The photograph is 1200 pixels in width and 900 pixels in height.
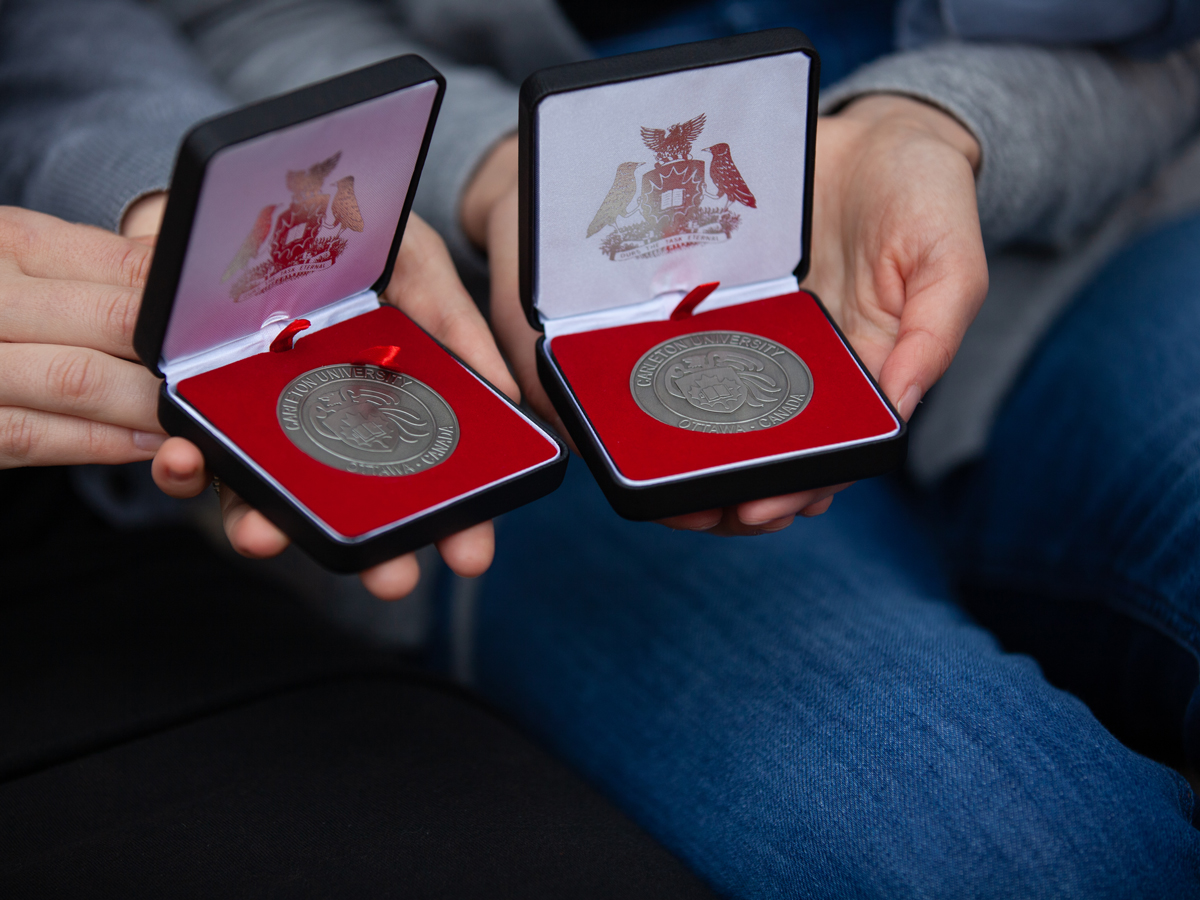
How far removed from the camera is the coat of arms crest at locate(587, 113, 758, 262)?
39.6 inches

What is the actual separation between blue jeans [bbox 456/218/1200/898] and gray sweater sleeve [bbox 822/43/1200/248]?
15 centimetres

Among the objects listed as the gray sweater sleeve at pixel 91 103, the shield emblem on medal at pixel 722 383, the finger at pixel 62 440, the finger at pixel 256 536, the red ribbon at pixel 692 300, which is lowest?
the shield emblem on medal at pixel 722 383

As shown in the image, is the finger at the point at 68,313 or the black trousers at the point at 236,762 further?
the finger at the point at 68,313

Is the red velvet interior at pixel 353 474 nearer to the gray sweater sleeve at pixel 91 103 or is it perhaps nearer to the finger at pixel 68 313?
the finger at pixel 68 313

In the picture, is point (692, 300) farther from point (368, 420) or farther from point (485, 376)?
point (368, 420)

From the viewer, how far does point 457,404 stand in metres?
0.94

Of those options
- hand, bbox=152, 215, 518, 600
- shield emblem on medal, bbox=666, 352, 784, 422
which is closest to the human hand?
shield emblem on medal, bbox=666, 352, 784, 422

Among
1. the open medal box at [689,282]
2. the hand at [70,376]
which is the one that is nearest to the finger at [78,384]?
the hand at [70,376]

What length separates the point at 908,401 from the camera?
922mm

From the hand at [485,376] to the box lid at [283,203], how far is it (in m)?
0.09

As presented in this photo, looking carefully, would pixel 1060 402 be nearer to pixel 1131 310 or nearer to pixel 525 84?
pixel 1131 310

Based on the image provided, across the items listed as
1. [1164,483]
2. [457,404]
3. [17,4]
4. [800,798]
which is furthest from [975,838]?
[17,4]

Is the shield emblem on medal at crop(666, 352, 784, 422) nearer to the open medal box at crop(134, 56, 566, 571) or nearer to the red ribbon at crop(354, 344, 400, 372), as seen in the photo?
the open medal box at crop(134, 56, 566, 571)

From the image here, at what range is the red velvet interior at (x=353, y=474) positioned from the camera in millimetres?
815
